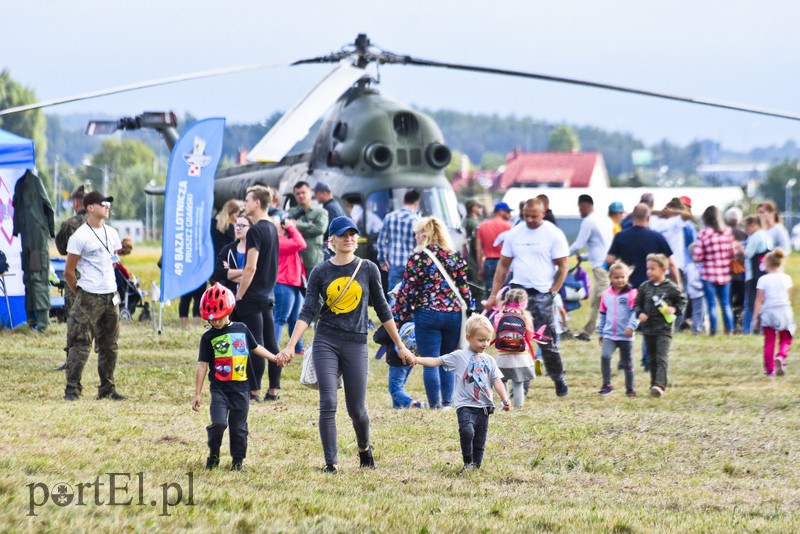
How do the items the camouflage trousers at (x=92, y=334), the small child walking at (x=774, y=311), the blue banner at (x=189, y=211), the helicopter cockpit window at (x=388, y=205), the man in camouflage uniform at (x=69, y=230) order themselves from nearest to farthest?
the camouflage trousers at (x=92, y=334), the man in camouflage uniform at (x=69, y=230), the small child walking at (x=774, y=311), the blue banner at (x=189, y=211), the helicopter cockpit window at (x=388, y=205)

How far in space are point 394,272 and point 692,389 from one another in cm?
383

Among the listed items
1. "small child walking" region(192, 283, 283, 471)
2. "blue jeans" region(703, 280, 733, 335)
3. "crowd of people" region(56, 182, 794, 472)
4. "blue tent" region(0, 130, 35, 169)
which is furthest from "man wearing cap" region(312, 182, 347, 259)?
"small child walking" region(192, 283, 283, 471)

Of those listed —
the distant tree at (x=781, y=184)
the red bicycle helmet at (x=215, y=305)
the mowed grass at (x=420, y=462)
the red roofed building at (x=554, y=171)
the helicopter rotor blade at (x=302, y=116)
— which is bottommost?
the mowed grass at (x=420, y=462)

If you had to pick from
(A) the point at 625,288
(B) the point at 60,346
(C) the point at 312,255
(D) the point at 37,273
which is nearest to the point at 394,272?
(C) the point at 312,255

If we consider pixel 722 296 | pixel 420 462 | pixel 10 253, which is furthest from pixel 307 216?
pixel 420 462

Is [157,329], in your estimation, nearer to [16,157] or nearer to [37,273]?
[37,273]

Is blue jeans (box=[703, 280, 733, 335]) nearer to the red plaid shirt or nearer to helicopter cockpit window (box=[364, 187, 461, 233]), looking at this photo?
the red plaid shirt

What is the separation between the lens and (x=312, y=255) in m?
16.4

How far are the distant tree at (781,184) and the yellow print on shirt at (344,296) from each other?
412 ft

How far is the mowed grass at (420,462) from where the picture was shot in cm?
669

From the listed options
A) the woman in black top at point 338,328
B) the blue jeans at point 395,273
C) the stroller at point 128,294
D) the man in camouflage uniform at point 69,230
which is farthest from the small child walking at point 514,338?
the stroller at point 128,294

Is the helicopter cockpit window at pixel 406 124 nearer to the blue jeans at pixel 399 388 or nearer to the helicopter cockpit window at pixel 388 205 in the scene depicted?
the helicopter cockpit window at pixel 388 205

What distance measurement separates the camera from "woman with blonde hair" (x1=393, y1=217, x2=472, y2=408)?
10859mm

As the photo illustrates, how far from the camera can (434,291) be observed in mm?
10859
